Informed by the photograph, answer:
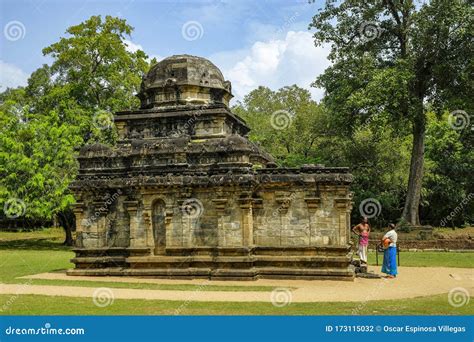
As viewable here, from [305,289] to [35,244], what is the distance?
93.5ft

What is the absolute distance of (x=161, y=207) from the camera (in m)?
18.9

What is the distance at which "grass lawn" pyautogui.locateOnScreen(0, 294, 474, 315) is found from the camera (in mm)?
11727

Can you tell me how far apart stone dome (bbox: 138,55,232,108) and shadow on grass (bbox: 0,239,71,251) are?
1667cm

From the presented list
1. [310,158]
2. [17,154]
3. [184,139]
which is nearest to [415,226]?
[310,158]

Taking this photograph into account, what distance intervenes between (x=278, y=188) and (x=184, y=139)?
385 centimetres

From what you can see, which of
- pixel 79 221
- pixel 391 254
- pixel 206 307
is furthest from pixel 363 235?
Answer: pixel 79 221

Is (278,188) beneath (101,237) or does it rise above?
above

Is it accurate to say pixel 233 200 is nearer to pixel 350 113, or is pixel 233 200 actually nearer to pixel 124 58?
pixel 350 113

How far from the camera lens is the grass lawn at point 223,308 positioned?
1173 cm

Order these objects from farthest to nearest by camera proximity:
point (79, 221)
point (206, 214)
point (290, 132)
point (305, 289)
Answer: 1. point (290, 132)
2. point (79, 221)
3. point (206, 214)
4. point (305, 289)

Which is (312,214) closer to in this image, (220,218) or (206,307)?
(220,218)

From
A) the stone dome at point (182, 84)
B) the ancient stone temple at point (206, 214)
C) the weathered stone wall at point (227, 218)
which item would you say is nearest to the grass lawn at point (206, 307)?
the ancient stone temple at point (206, 214)

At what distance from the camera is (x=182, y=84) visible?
21.7 m

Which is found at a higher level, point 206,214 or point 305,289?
point 206,214
